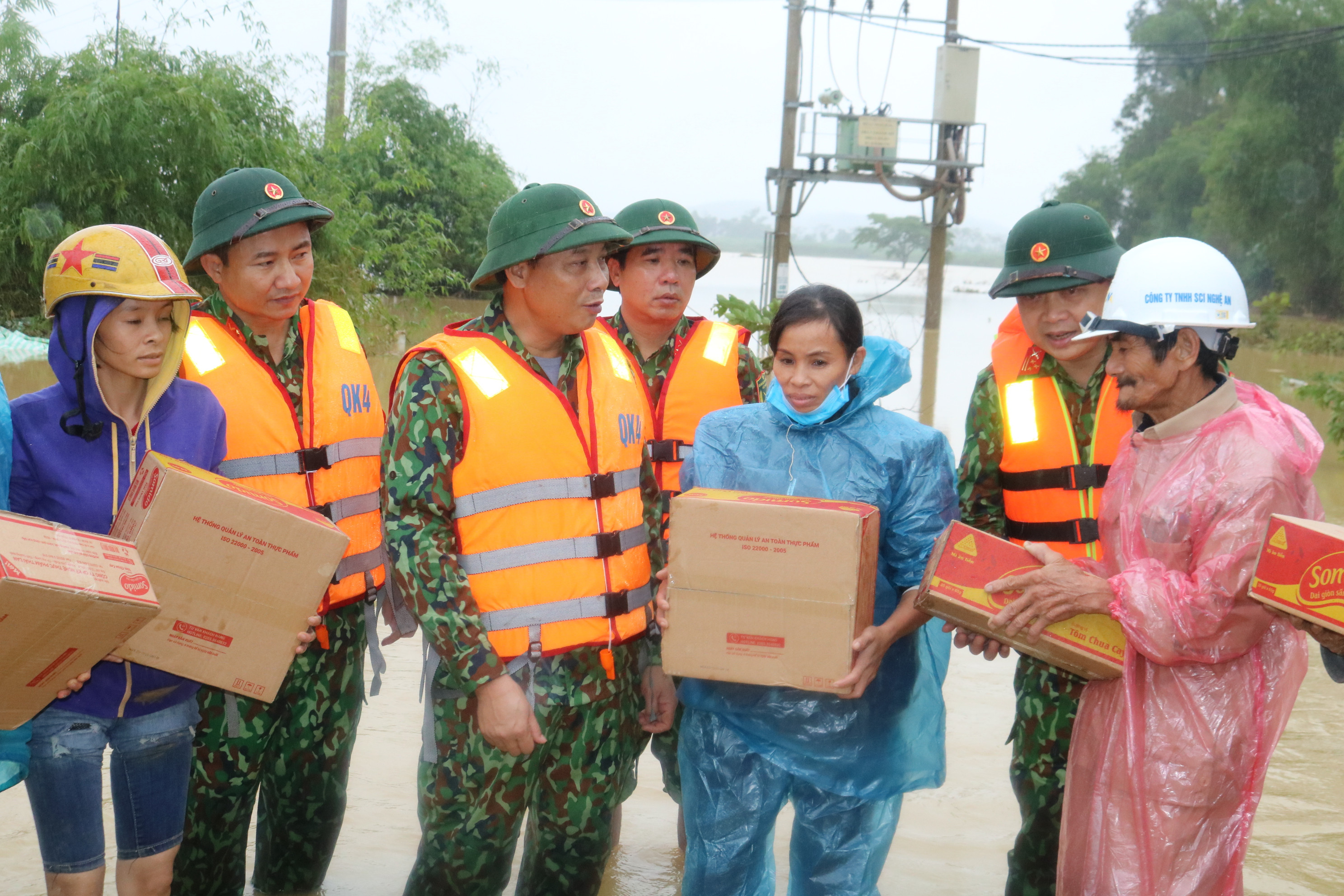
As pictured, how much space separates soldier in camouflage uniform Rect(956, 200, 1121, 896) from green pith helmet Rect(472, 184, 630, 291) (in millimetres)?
1205

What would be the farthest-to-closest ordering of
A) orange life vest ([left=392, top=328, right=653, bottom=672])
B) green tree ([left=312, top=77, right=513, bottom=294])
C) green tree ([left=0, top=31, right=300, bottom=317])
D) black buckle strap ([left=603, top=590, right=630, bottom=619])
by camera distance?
green tree ([left=312, top=77, right=513, bottom=294]), green tree ([left=0, top=31, right=300, bottom=317]), black buckle strap ([left=603, top=590, right=630, bottom=619]), orange life vest ([left=392, top=328, right=653, bottom=672])

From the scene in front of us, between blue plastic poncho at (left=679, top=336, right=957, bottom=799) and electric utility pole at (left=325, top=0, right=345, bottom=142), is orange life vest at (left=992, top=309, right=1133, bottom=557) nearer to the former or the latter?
blue plastic poncho at (left=679, top=336, right=957, bottom=799)

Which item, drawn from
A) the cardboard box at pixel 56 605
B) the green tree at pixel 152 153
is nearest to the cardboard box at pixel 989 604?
the cardboard box at pixel 56 605

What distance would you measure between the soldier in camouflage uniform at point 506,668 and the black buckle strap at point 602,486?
0.16m

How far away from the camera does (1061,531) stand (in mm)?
3326

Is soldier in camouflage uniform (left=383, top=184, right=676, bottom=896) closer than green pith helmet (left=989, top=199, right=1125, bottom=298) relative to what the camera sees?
Yes

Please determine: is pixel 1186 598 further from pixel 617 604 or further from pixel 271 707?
pixel 271 707

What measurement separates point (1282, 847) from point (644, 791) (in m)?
2.36

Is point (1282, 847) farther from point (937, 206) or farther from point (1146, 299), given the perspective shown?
point (937, 206)

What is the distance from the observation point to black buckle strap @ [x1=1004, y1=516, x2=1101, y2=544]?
10.8 feet

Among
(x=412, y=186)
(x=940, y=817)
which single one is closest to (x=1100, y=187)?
(x=412, y=186)

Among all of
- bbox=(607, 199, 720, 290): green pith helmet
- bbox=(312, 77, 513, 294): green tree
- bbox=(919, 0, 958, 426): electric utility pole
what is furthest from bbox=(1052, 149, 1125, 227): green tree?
bbox=(607, 199, 720, 290): green pith helmet

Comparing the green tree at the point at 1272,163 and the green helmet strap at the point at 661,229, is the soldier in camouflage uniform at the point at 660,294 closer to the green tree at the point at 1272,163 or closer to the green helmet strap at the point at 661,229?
the green helmet strap at the point at 661,229

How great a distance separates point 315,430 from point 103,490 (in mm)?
705
